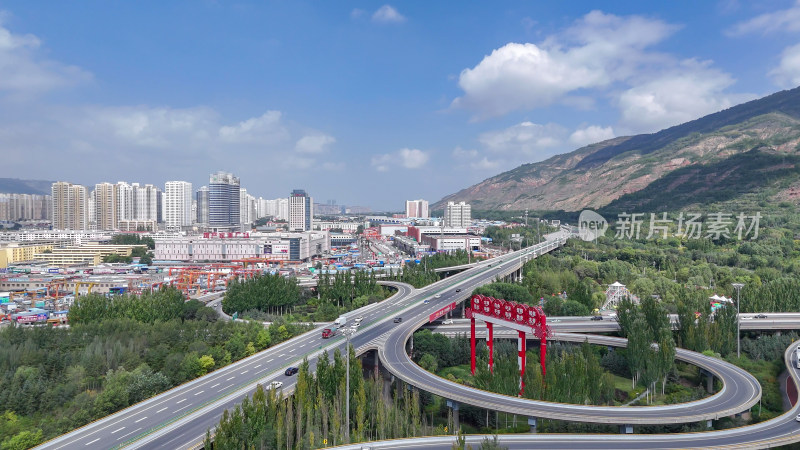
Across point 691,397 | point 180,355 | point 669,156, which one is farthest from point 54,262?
point 669,156

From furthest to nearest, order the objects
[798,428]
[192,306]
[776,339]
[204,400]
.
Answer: [192,306], [776,339], [204,400], [798,428]

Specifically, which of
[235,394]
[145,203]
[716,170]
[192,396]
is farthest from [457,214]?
[192,396]

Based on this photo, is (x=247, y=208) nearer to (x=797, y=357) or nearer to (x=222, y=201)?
(x=222, y=201)

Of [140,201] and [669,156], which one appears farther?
[669,156]

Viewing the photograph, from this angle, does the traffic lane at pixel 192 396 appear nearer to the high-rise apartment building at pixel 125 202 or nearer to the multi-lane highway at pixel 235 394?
the multi-lane highway at pixel 235 394

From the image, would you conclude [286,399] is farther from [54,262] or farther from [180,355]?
[54,262]
